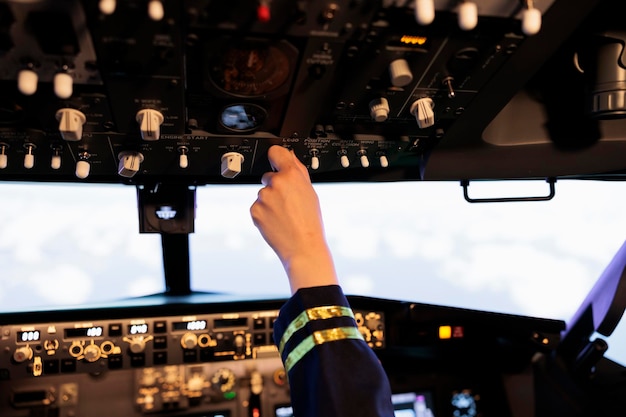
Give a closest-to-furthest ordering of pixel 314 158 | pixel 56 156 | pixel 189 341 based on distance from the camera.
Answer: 1. pixel 56 156
2. pixel 314 158
3. pixel 189 341

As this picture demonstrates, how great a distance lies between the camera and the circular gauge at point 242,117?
118 cm

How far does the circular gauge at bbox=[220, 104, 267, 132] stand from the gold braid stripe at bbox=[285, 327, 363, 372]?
1.75ft

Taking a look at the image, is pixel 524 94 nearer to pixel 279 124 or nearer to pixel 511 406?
pixel 279 124

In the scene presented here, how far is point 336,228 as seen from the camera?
7.70 ft

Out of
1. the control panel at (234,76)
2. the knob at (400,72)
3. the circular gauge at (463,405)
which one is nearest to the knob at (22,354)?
the control panel at (234,76)

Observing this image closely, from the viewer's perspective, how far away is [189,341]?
188 cm

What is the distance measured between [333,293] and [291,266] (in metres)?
A: 0.09

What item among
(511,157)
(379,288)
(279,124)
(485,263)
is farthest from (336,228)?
(279,124)

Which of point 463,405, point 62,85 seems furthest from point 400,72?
point 463,405

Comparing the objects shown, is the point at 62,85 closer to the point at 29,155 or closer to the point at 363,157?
the point at 29,155

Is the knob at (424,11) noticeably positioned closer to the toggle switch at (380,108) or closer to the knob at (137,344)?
the toggle switch at (380,108)

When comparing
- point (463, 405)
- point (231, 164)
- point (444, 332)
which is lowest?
point (463, 405)

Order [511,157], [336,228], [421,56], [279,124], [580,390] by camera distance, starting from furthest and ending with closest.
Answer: [336,228]
[580,390]
[511,157]
[279,124]
[421,56]

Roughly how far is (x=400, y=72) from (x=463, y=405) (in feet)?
5.48
